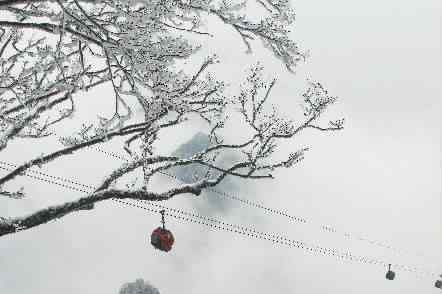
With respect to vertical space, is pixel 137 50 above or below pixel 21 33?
below

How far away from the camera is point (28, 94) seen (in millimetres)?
A: 7242

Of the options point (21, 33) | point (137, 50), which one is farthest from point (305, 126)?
point (137, 50)

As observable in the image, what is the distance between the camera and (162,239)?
1012cm

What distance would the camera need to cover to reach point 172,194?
7.92 metres

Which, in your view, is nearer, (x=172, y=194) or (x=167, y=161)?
(x=172, y=194)

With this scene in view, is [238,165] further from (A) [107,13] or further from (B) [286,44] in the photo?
(A) [107,13]

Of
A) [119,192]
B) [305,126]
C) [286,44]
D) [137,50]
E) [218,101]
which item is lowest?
[137,50]

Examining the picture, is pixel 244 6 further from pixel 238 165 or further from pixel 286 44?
pixel 238 165

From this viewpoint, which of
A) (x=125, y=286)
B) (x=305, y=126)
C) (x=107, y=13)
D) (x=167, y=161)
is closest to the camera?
(x=107, y=13)

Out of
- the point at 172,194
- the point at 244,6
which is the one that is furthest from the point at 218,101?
the point at 244,6

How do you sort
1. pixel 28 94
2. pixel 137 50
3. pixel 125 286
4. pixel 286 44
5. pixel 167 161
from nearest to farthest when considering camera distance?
pixel 137 50 < pixel 286 44 < pixel 28 94 < pixel 167 161 < pixel 125 286

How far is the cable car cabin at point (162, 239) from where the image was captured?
10.1 m

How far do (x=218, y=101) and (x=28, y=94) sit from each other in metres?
2.87

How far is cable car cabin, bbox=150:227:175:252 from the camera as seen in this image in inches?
397
